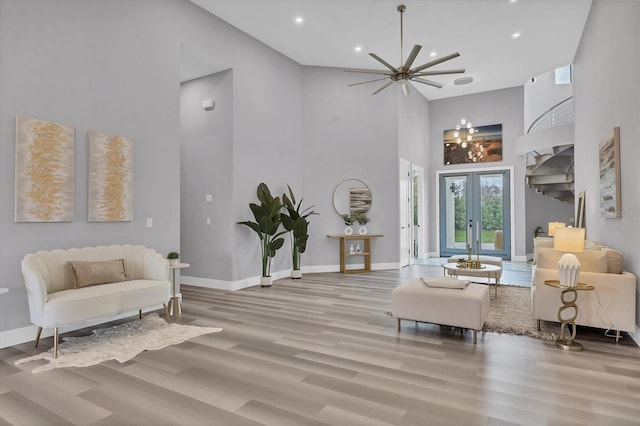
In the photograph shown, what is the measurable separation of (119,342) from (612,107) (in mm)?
6034

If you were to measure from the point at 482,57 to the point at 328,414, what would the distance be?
774 cm

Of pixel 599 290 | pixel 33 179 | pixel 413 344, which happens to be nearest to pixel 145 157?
pixel 33 179

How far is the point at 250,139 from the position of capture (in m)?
6.69

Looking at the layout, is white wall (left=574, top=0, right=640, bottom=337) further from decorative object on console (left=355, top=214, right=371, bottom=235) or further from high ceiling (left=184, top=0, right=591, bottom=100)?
decorative object on console (left=355, top=214, right=371, bottom=235)

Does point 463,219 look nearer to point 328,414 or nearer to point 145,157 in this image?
point 145,157

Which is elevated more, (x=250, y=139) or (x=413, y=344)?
(x=250, y=139)

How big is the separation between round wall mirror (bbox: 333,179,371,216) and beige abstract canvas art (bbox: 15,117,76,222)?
5.13 m

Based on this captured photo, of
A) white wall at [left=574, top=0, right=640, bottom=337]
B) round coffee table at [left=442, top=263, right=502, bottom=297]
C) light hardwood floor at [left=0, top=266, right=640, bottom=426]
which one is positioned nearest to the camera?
light hardwood floor at [left=0, top=266, right=640, bottom=426]

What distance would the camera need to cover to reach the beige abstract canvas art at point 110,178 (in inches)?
171

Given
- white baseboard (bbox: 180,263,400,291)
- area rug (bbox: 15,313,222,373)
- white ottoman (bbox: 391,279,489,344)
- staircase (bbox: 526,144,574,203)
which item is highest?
staircase (bbox: 526,144,574,203)

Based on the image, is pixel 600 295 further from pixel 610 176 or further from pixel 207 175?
pixel 207 175

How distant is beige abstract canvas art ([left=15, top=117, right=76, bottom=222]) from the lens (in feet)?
12.1

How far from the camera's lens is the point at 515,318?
4.45 meters

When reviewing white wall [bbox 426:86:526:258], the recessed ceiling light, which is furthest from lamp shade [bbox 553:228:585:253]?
white wall [bbox 426:86:526:258]
